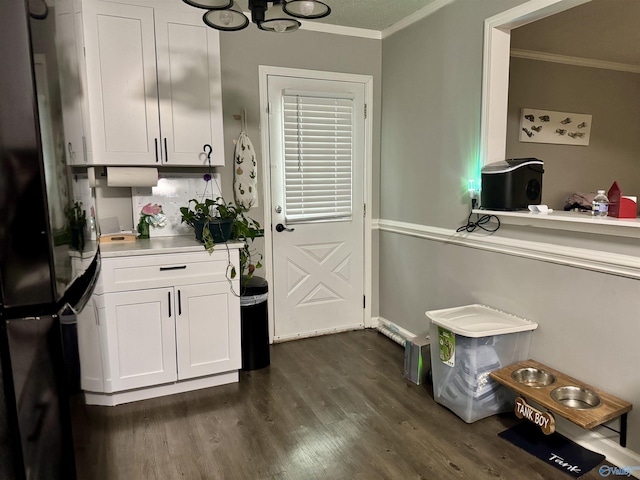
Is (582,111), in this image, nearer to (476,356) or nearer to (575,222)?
(575,222)

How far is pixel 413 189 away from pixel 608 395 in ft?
6.31

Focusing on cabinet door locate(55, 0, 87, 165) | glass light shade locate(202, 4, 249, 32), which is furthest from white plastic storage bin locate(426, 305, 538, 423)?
cabinet door locate(55, 0, 87, 165)

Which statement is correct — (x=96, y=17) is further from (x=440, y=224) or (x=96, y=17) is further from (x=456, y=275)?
(x=456, y=275)

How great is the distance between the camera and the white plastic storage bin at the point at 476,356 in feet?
7.82

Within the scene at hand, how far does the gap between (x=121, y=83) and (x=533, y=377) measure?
118 inches

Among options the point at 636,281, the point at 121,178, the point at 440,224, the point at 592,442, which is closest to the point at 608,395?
the point at 592,442

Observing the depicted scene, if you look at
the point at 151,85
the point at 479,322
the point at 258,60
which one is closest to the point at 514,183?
the point at 479,322

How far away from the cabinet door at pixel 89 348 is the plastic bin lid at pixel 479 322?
2055 mm

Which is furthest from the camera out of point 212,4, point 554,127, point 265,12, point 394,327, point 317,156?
point 554,127

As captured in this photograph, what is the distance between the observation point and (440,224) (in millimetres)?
3186

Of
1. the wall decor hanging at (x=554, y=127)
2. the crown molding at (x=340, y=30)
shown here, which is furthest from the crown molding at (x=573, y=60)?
the crown molding at (x=340, y=30)

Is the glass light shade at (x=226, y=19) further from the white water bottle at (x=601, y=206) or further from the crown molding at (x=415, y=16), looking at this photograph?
the white water bottle at (x=601, y=206)

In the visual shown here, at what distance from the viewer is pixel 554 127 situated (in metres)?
4.03

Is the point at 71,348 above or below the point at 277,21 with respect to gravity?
below
